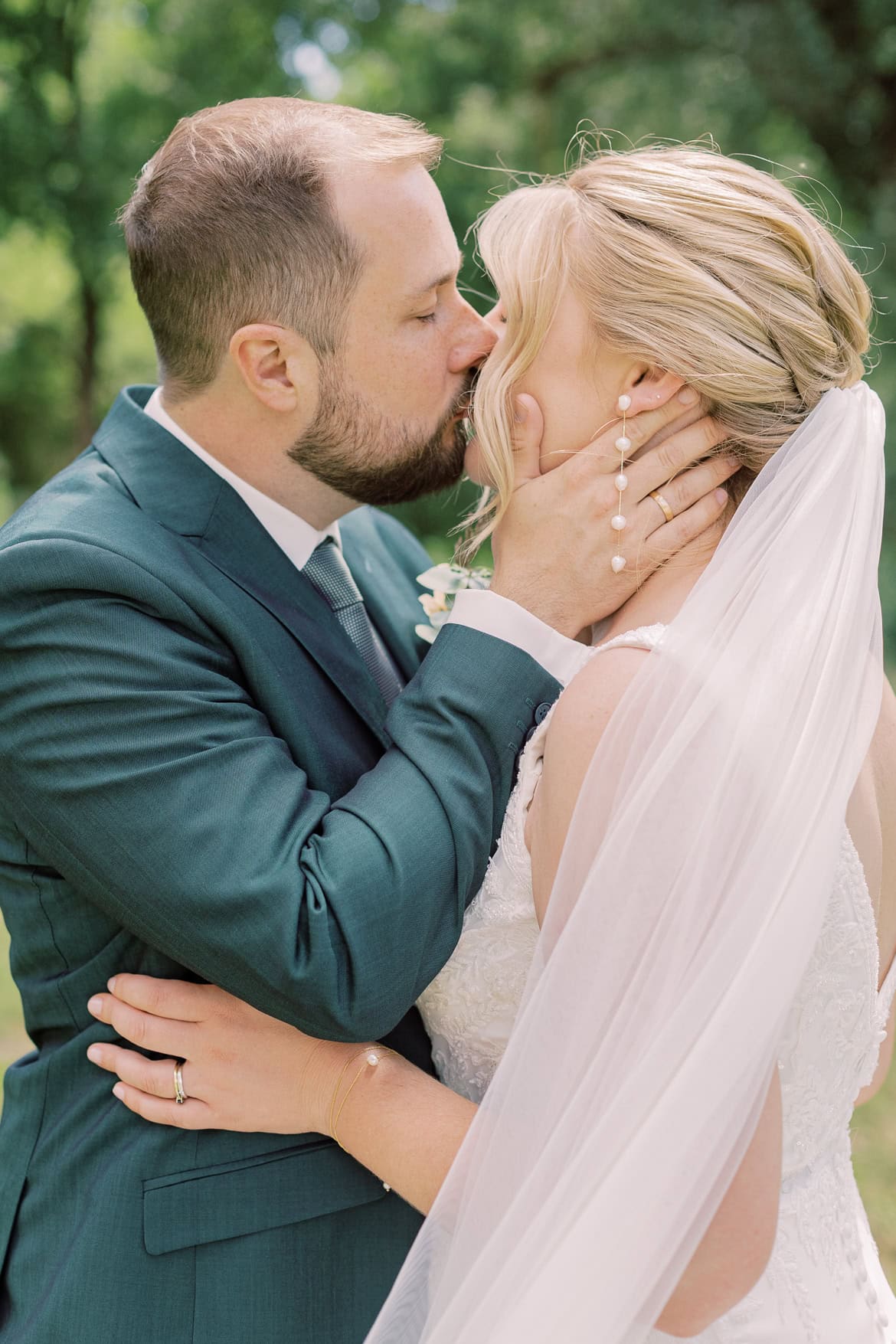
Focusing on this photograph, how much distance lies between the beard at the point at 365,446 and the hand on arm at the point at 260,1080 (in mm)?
1163

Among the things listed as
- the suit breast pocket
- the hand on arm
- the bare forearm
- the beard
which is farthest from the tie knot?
the suit breast pocket

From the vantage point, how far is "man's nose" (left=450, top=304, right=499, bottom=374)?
2.74m

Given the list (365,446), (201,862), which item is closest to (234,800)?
(201,862)

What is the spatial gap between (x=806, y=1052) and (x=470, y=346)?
163 cm

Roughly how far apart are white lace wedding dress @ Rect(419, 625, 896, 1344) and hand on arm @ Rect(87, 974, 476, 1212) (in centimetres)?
20

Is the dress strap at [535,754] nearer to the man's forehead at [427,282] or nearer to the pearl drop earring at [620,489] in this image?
the pearl drop earring at [620,489]

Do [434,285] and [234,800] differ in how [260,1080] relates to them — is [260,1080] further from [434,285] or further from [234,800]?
[434,285]

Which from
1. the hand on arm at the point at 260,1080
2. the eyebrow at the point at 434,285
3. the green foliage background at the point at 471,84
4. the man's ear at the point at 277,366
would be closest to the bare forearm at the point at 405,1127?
the hand on arm at the point at 260,1080

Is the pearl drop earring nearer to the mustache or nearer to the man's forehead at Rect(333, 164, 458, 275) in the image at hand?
the mustache

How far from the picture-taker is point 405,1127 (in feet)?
6.91

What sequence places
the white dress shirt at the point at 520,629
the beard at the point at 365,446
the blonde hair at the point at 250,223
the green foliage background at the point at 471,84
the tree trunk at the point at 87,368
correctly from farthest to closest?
the tree trunk at the point at 87,368 < the green foliage background at the point at 471,84 < the beard at the point at 365,446 < the blonde hair at the point at 250,223 < the white dress shirt at the point at 520,629

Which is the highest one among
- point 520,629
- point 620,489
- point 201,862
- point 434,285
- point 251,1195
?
point 434,285

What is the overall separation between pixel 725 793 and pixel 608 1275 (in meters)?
0.70

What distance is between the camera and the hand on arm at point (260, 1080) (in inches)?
83.5
